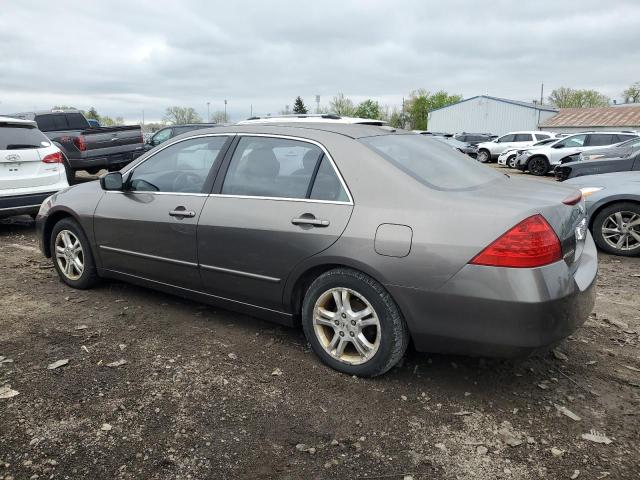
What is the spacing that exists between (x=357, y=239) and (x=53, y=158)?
6.25 meters

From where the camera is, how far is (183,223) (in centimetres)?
382

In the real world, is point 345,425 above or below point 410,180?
below

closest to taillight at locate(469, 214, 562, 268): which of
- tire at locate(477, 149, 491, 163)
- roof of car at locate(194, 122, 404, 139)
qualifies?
roof of car at locate(194, 122, 404, 139)

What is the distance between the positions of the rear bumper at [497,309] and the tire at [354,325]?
106 mm

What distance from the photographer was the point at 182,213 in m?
3.82

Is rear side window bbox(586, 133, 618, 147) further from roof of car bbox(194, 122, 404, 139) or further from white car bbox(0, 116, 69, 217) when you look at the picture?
white car bbox(0, 116, 69, 217)

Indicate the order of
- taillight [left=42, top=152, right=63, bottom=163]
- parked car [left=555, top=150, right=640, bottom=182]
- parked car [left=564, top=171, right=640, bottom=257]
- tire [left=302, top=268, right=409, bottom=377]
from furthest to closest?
parked car [left=555, top=150, right=640, bottom=182]
taillight [left=42, top=152, right=63, bottom=163]
parked car [left=564, top=171, right=640, bottom=257]
tire [left=302, top=268, right=409, bottom=377]

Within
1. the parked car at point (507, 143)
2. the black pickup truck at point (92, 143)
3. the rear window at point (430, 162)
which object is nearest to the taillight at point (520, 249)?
the rear window at point (430, 162)

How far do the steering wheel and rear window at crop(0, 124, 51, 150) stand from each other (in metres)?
4.38

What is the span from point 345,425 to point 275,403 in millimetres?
442

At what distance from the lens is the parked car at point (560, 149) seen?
19495mm

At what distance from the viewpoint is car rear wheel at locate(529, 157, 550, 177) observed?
2025 cm

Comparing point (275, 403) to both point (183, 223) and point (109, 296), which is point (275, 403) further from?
point (109, 296)

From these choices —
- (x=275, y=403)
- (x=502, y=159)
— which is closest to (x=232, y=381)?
(x=275, y=403)
